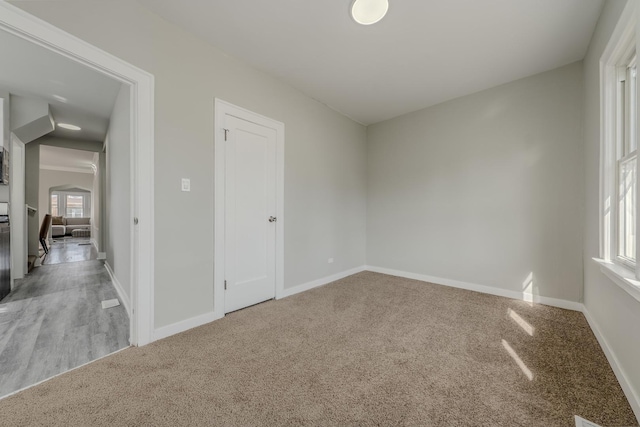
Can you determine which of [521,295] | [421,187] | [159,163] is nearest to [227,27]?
[159,163]

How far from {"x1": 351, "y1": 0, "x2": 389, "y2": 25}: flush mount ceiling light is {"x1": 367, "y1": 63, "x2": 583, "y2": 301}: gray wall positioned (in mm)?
2030

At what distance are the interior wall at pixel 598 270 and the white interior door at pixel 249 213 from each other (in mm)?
2795

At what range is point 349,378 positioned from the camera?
153 cm

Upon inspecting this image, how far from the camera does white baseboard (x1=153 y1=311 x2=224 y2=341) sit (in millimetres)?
2002

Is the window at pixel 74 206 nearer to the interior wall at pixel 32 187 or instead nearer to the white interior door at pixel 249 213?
the interior wall at pixel 32 187

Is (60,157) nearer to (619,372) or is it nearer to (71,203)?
(71,203)

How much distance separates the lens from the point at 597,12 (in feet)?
6.34

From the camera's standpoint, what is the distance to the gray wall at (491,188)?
2660 millimetres

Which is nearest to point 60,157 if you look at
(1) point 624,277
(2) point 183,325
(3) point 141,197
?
(3) point 141,197

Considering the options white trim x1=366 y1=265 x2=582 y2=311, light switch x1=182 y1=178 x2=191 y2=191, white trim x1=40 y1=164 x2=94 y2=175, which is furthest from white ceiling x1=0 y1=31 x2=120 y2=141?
white trim x1=40 y1=164 x2=94 y2=175

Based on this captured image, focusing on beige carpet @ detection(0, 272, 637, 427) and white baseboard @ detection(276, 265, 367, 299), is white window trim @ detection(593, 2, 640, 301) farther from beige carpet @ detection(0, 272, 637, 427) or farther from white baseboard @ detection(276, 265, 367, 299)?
white baseboard @ detection(276, 265, 367, 299)

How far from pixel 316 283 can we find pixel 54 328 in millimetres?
2669

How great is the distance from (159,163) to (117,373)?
1.51 m

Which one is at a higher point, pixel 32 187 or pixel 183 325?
pixel 32 187
